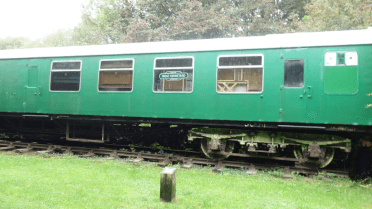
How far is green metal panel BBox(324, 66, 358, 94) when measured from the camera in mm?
6230

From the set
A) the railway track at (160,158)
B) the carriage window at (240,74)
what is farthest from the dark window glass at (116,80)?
the carriage window at (240,74)

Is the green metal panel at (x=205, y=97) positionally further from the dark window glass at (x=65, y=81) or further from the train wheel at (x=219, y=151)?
the train wheel at (x=219, y=151)

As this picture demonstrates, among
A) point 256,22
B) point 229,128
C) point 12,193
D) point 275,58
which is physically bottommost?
point 12,193

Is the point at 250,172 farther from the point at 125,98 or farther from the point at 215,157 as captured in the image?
the point at 125,98

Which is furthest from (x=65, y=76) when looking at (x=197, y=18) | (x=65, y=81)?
(x=197, y=18)

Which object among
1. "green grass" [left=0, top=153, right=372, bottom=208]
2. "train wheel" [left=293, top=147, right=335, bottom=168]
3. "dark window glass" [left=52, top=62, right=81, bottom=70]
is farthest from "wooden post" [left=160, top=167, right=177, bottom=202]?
"dark window glass" [left=52, top=62, right=81, bottom=70]

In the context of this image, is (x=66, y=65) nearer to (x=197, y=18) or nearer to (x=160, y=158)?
(x=160, y=158)

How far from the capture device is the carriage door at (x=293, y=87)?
6539 mm

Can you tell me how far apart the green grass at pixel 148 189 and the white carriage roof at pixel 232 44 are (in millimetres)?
Result: 3190

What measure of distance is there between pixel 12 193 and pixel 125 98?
13.0 ft

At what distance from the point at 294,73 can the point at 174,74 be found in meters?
3.09

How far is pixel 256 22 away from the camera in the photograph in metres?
20.5

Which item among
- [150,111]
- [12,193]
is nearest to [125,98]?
[150,111]

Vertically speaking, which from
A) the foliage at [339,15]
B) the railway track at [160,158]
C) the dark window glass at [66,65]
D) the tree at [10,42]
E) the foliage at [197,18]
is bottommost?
the railway track at [160,158]
